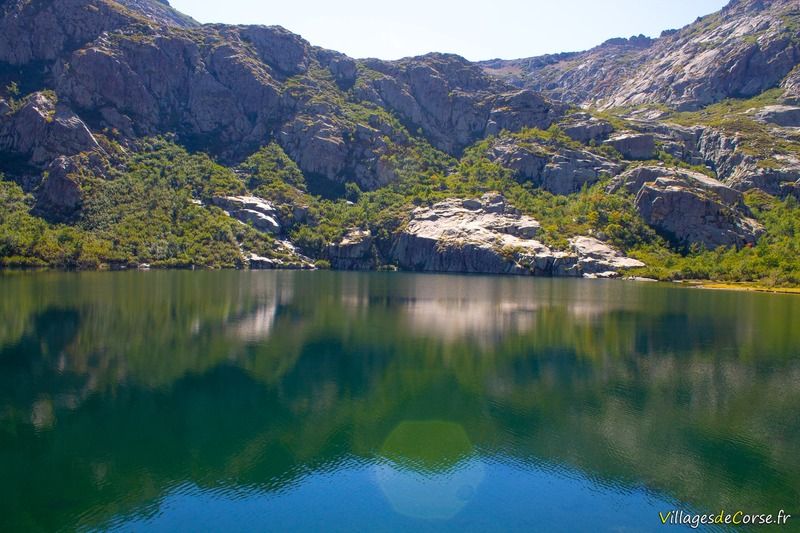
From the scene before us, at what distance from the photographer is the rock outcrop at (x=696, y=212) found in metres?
180

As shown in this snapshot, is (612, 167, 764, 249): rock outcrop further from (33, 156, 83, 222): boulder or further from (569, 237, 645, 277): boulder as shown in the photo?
(33, 156, 83, 222): boulder

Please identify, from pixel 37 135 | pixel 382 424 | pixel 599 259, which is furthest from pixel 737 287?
pixel 37 135

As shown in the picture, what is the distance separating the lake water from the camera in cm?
2184

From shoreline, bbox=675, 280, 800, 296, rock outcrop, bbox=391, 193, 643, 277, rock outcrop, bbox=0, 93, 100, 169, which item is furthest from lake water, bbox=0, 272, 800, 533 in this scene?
rock outcrop, bbox=0, 93, 100, 169

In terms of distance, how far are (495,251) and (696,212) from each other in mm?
69700

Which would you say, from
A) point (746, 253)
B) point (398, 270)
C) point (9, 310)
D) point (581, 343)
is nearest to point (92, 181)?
point (398, 270)

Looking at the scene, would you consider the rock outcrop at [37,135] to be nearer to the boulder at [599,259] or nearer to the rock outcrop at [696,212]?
the boulder at [599,259]

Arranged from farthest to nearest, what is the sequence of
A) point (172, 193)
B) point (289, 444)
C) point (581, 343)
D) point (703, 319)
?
point (172, 193) → point (703, 319) → point (581, 343) → point (289, 444)

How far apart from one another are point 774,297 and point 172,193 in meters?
181

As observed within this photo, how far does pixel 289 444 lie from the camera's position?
27672 millimetres

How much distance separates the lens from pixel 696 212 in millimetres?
184625

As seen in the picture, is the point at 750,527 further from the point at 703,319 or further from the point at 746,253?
the point at 746,253

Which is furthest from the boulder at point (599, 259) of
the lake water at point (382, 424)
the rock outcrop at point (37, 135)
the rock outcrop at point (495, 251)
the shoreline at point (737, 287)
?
the rock outcrop at point (37, 135)

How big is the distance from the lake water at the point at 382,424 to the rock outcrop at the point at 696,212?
135 metres
